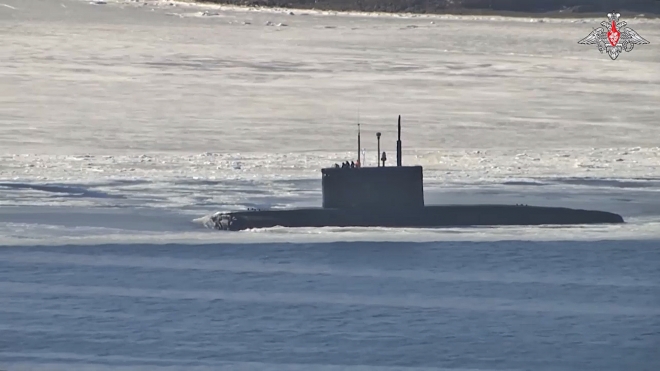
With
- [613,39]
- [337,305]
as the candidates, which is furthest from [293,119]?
[613,39]

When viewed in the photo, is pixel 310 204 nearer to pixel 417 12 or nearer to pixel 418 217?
pixel 418 217

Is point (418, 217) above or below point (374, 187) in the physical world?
below

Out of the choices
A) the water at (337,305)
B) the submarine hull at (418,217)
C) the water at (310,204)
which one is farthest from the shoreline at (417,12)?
the water at (337,305)

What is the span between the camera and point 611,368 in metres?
5.11

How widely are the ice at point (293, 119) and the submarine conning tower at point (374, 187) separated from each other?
0.23 m

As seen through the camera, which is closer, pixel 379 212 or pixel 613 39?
pixel 379 212

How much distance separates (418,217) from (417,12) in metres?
19.9

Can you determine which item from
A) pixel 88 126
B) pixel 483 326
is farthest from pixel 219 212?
pixel 88 126

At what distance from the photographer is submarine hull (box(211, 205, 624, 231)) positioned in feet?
26.0

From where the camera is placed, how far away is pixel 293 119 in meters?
13.2

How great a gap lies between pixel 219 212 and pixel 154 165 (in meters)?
2.22

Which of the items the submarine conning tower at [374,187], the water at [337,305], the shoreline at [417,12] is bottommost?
the water at [337,305]

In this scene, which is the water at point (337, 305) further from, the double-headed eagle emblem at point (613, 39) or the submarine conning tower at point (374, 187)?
the double-headed eagle emblem at point (613, 39)

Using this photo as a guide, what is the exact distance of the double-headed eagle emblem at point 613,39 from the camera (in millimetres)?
20734
